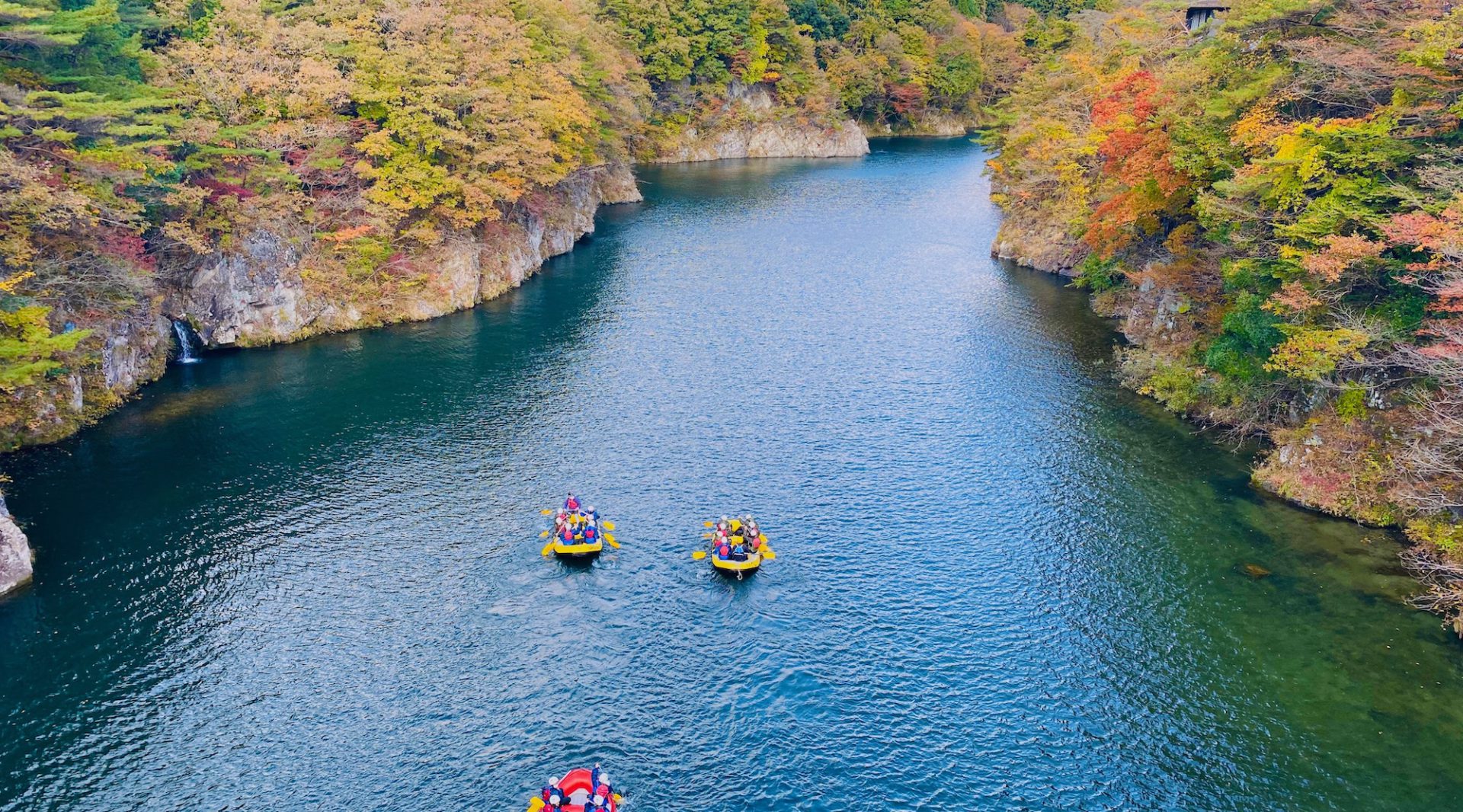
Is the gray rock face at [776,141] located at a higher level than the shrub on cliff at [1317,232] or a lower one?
higher

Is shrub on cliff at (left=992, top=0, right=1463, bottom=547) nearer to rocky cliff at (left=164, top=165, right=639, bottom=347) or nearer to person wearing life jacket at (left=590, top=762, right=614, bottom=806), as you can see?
person wearing life jacket at (left=590, top=762, right=614, bottom=806)

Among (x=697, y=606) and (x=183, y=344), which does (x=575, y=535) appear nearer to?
(x=697, y=606)

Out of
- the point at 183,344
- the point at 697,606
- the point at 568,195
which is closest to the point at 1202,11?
the point at 568,195

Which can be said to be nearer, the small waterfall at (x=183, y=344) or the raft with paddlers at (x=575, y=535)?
the raft with paddlers at (x=575, y=535)

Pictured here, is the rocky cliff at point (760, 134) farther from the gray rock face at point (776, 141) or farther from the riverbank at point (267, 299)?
the riverbank at point (267, 299)

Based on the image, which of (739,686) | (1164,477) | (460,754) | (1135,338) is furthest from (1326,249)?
(460,754)

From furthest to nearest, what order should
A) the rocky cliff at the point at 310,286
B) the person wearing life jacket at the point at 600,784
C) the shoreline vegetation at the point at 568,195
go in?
the rocky cliff at the point at 310,286 < the shoreline vegetation at the point at 568,195 < the person wearing life jacket at the point at 600,784

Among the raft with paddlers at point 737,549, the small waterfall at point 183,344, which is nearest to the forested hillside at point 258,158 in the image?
the small waterfall at point 183,344

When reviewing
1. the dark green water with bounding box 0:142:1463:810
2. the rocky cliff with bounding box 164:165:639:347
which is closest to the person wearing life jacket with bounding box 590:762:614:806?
the dark green water with bounding box 0:142:1463:810
